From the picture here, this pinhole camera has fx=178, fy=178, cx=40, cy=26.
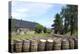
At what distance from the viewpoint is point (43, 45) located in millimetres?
3475

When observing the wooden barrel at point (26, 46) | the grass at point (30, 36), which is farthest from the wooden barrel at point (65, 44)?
the wooden barrel at point (26, 46)

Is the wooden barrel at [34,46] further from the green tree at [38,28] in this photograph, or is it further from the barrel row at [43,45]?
the green tree at [38,28]

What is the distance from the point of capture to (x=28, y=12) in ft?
11.1

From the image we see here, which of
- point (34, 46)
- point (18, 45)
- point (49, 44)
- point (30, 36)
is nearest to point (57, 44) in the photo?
point (49, 44)

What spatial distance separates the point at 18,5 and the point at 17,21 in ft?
0.97

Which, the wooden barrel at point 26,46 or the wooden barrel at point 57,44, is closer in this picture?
the wooden barrel at point 26,46

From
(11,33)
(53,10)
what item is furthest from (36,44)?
(53,10)

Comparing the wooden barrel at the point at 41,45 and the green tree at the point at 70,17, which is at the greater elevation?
the green tree at the point at 70,17

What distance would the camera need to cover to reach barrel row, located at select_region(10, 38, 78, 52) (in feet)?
10.8

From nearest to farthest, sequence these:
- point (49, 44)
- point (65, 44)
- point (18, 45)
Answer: point (18, 45)
point (49, 44)
point (65, 44)

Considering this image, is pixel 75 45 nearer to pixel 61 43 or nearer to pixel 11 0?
pixel 61 43

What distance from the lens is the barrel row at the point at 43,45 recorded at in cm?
329

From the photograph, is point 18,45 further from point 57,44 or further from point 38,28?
point 57,44

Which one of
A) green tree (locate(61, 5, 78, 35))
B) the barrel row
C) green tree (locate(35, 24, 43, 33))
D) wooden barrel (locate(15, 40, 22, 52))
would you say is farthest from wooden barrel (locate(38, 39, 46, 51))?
green tree (locate(61, 5, 78, 35))
